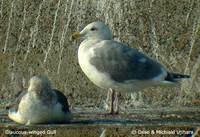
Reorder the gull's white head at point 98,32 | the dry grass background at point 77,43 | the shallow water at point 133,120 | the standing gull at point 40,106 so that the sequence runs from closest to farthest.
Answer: the shallow water at point 133,120, the standing gull at point 40,106, the gull's white head at point 98,32, the dry grass background at point 77,43

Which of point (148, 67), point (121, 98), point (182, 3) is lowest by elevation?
point (121, 98)

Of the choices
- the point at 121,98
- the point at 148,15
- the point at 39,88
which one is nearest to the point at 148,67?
the point at 39,88

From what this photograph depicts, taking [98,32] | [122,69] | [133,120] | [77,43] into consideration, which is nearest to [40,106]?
[133,120]

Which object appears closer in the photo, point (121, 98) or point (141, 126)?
point (141, 126)

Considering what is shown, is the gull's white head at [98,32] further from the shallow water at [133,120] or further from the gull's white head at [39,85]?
the gull's white head at [39,85]

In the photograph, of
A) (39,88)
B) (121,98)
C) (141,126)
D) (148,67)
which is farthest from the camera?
(121,98)

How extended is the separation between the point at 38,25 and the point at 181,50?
102 inches

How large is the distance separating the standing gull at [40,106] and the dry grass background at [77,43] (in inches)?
157

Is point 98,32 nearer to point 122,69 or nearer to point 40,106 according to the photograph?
point 122,69

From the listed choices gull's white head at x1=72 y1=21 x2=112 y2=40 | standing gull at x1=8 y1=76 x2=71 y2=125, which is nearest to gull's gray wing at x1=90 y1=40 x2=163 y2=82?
gull's white head at x1=72 y1=21 x2=112 y2=40

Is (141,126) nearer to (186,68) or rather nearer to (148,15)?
(186,68)

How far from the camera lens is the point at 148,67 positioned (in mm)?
7730

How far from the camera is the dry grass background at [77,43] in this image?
36.8ft

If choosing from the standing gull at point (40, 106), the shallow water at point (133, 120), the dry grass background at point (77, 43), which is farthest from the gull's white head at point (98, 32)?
the dry grass background at point (77, 43)
